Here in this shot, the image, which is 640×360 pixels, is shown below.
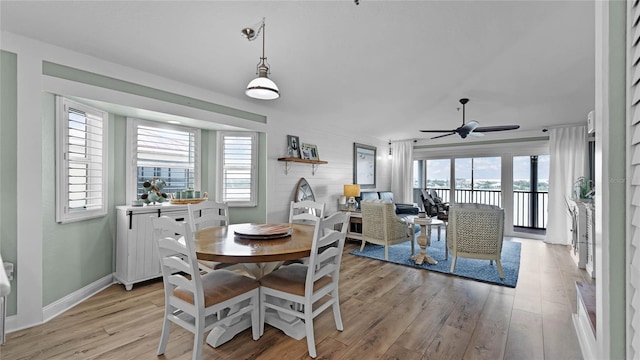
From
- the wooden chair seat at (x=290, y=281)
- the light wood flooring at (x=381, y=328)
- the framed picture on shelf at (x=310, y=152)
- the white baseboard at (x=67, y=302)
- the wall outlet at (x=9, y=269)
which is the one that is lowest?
the light wood flooring at (x=381, y=328)

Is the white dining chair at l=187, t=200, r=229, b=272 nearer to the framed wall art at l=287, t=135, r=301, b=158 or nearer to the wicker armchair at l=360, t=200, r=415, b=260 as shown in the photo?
the framed wall art at l=287, t=135, r=301, b=158

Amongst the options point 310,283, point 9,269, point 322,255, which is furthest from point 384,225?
point 9,269

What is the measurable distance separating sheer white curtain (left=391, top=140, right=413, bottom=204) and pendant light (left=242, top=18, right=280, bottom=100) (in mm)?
5789

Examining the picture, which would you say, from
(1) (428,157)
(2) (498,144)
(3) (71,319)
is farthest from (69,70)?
(2) (498,144)

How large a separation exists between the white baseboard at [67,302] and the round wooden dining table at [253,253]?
1.45 metres

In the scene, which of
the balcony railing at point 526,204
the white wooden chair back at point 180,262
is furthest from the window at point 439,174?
the white wooden chair back at point 180,262

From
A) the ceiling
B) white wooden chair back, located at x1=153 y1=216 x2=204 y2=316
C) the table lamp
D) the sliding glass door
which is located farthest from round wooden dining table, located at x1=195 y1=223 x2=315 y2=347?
the sliding glass door

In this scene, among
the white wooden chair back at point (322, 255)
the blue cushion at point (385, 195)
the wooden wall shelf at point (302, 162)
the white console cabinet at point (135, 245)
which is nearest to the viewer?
the white wooden chair back at point (322, 255)

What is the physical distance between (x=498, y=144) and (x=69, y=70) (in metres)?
7.46

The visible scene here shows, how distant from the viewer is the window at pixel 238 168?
400cm

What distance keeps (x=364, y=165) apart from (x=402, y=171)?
4.62ft

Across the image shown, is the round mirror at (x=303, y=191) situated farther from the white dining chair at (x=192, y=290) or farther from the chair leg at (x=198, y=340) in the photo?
the chair leg at (x=198, y=340)

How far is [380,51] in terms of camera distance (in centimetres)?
259
